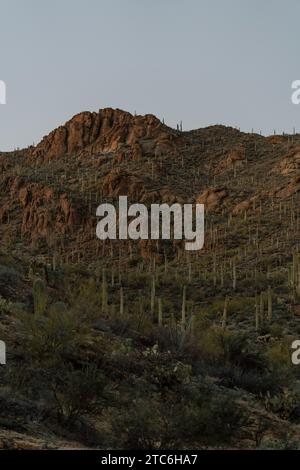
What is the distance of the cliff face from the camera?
2830 inches

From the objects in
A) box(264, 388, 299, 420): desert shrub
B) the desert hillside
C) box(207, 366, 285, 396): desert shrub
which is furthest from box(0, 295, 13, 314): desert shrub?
box(264, 388, 299, 420): desert shrub

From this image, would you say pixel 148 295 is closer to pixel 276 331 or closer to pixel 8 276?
pixel 276 331

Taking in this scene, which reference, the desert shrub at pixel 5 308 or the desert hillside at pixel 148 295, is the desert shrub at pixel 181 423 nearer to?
the desert hillside at pixel 148 295

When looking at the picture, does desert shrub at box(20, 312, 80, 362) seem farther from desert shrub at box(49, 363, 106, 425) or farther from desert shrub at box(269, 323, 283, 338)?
desert shrub at box(269, 323, 283, 338)

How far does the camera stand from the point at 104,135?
75.3 m

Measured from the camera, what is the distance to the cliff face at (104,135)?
236 ft

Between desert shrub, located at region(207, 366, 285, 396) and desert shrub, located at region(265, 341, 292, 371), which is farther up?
desert shrub, located at region(207, 366, 285, 396)

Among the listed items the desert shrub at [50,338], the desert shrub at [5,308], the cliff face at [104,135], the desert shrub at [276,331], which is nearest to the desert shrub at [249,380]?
the desert shrub at [50,338]

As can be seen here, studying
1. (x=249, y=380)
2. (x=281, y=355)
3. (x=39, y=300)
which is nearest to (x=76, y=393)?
(x=249, y=380)

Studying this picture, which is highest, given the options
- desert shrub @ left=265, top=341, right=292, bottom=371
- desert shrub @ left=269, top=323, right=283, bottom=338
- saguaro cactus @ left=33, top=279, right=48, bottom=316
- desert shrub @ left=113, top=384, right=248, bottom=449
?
saguaro cactus @ left=33, top=279, right=48, bottom=316

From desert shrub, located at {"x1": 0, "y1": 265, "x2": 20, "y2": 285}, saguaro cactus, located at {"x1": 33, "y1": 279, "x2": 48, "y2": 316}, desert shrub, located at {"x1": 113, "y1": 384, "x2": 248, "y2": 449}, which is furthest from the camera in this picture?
desert shrub, located at {"x1": 0, "y1": 265, "x2": 20, "y2": 285}
